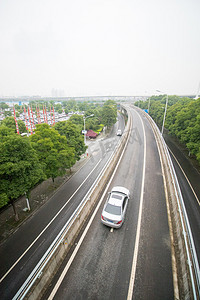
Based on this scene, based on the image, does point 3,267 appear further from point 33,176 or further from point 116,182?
point 116,182

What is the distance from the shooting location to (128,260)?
8.05m

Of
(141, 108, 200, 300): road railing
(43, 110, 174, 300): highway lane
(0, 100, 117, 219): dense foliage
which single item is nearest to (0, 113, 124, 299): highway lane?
(0, 100, 117, 219): dense foliage

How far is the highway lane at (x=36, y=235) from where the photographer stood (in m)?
10.2

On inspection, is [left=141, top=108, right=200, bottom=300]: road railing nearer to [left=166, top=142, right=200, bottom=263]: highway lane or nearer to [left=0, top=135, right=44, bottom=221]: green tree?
[left=166, top=142, right=200, bottom=263]: highway lane

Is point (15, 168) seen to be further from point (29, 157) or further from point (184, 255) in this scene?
point (184, 255)

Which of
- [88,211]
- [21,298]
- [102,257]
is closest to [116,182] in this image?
[88,211]

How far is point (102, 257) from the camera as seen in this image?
27.1 ft

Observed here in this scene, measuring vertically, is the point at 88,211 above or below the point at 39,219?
above

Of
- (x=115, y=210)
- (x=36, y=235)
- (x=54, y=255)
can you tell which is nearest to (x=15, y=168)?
(x=36, y=235)

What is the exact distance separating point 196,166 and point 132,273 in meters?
23.3

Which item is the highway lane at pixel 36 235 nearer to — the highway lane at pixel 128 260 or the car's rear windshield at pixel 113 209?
the highway lane at pixel 128 260

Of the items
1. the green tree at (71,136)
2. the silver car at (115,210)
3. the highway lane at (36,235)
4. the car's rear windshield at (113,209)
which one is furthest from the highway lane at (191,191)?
the green tree at (71,136)

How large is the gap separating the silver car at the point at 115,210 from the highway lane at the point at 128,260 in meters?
0.58

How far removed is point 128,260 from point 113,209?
10.4 feet
